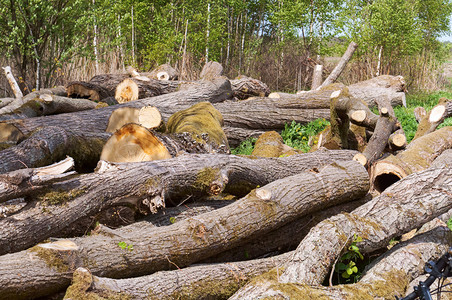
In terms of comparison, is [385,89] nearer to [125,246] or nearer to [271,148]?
[271,148]

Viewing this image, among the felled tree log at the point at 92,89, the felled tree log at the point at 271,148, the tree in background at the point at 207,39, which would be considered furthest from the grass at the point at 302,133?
the tree in background at the point at 207,39

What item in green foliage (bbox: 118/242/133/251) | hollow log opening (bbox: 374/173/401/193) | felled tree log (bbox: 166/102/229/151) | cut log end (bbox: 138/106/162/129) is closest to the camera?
green foliage (bbox: 118/242/133/251)

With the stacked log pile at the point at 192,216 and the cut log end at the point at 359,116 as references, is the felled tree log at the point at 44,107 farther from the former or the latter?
the cut log end at the point at 359,116

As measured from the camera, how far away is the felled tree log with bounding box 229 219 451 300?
353cm

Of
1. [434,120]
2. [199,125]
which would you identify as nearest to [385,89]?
[434,120]

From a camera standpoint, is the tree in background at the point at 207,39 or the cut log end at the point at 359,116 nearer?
the cut log end at the point at 359,116

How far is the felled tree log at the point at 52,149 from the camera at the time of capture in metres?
4.92

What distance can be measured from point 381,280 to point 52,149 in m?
3.64

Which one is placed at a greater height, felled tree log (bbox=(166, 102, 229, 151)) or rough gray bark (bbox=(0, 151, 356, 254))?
felled tree log (bbox=(166, 102, 229, 151))

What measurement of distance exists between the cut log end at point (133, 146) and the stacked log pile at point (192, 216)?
0.01 metres

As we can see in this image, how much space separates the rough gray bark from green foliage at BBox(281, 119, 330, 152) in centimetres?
364

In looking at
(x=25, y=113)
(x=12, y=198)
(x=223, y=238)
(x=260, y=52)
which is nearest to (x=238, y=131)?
(x=25, y=113)

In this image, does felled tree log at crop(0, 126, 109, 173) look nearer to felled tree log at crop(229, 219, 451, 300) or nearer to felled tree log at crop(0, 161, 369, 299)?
felled tree log at crop(0, 161, 369, 299)

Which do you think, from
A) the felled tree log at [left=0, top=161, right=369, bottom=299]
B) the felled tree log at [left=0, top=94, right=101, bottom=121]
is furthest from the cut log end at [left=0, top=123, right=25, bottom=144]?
the felled tree log at [left=0, top=161, right=369, bottom=299]
